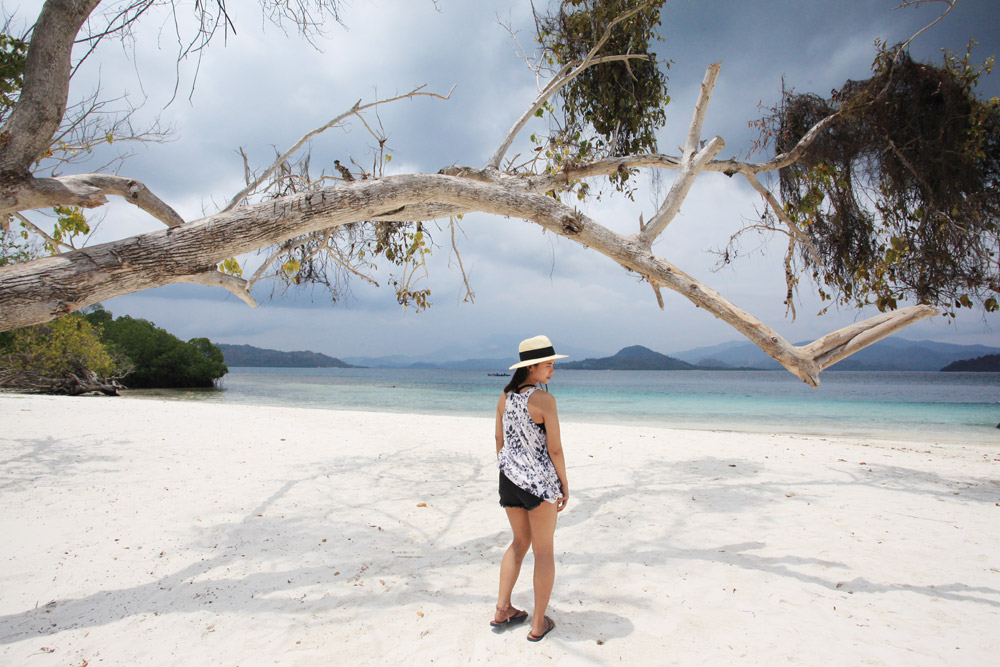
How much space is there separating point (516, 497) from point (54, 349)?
86.0ft

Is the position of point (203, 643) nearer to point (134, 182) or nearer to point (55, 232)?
point (134, 182)

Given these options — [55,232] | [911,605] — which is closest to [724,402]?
[911,605]

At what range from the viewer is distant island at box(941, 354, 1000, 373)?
85438 mm

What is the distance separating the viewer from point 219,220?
295 centimetres

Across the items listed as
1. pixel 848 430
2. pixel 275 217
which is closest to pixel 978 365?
pixel 848 430

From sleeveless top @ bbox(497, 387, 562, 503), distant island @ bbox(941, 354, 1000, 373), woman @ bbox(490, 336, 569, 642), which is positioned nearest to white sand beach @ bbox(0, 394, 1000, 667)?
woman @ bbox(490, 336, 569, 642)

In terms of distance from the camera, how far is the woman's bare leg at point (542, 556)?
2.57 meters

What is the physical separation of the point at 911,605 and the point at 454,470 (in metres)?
4.83

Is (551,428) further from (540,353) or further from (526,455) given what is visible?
(540,353)

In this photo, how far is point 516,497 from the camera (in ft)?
8.50

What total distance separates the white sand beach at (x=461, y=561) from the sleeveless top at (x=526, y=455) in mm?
823

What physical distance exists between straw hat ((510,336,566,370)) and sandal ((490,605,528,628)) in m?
1.35

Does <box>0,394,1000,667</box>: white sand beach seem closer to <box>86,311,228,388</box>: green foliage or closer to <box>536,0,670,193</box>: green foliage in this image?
<box>536,0,670,193</box>: green foliage

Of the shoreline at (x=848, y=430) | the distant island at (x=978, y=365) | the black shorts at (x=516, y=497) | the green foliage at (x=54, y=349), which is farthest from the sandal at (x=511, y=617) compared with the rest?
the distant island at (x=978, y=365)
